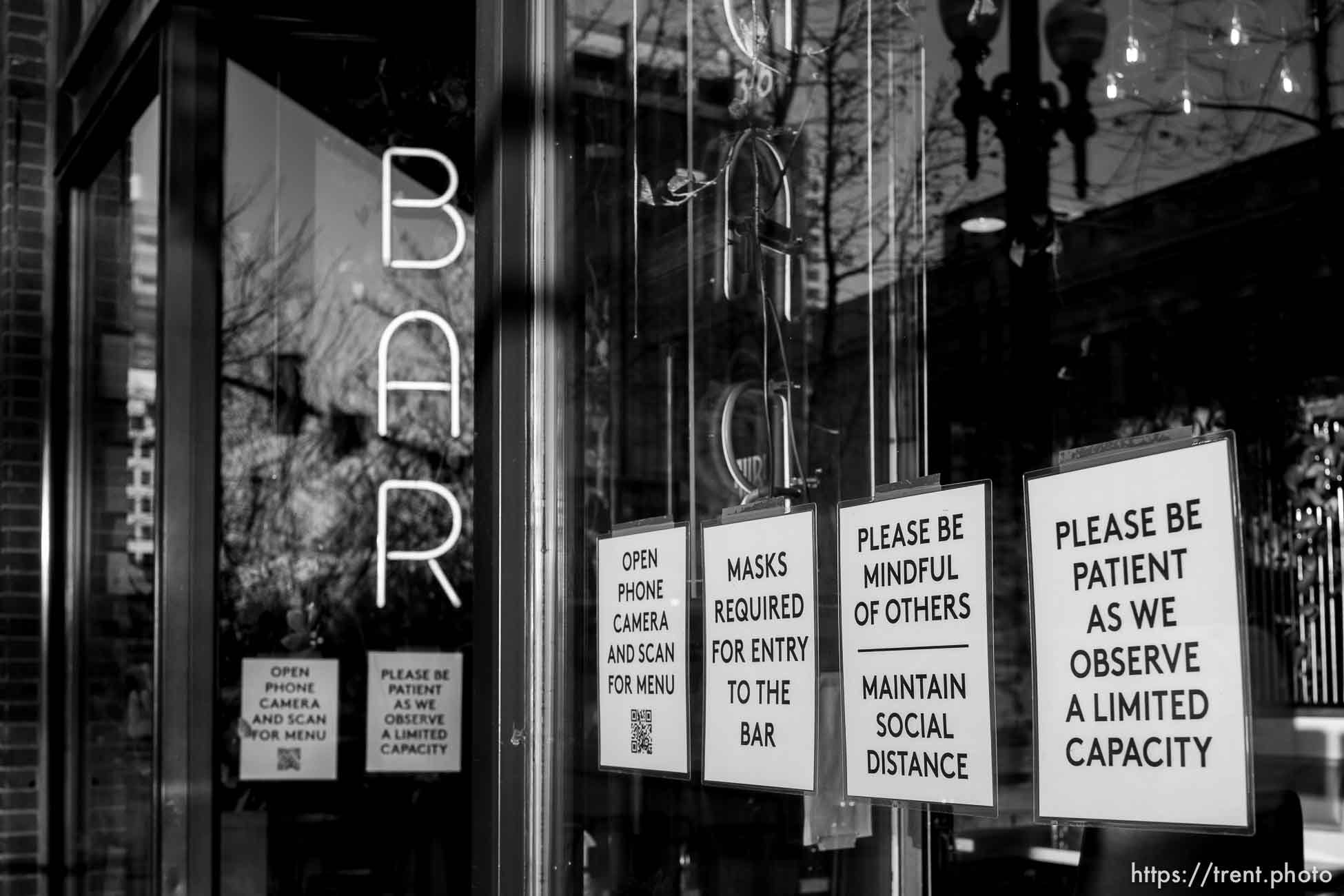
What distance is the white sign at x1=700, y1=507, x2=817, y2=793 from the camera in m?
1.99

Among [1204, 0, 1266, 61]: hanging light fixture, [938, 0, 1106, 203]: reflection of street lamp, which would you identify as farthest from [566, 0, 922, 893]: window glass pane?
[1204, 0, 1266, 61]: hanging light fixture

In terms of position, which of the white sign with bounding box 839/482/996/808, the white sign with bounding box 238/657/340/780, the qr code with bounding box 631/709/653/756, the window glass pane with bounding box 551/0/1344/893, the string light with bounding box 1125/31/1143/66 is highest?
the string light with bounding box 1125/31/1143/66

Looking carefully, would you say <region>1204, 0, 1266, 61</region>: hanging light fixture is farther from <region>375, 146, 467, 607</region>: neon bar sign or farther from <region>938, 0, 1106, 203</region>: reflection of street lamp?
<region>375, 146, 467, 607</region>: neon bar sign

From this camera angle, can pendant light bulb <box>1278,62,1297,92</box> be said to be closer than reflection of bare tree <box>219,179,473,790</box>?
Yes

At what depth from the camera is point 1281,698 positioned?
157cm

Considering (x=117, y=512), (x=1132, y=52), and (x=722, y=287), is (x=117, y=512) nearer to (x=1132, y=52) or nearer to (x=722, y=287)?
(x=722, y=287)

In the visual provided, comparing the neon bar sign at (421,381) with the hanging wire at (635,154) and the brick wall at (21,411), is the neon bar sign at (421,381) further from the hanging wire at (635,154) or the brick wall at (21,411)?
the hanging wire at (635,154)

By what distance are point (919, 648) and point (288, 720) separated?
429 cm

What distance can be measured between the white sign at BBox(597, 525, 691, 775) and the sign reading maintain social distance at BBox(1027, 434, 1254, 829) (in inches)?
29.7

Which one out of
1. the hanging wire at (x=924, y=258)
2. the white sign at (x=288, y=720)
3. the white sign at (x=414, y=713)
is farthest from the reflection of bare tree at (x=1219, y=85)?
the white sign at (x=288, y=720)

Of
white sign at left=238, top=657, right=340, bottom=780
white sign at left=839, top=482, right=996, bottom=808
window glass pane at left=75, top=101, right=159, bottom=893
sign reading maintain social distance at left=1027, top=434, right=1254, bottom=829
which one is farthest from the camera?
white sign at left=238, top=657, right=340, bottom=780

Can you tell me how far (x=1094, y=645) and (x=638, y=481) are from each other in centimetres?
114

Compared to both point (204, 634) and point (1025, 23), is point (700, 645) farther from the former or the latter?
point (204, 634)

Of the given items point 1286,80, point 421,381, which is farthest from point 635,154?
point 421,381
